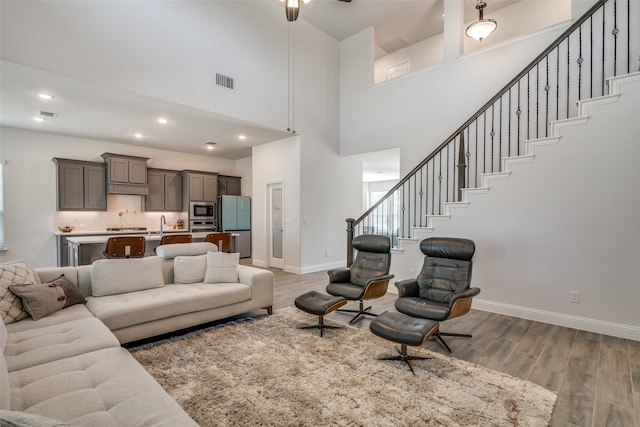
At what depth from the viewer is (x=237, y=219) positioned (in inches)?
344

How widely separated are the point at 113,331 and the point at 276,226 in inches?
182

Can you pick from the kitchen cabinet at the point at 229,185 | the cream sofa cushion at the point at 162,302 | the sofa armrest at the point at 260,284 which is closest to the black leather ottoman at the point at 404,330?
the sofa armrest at the point at 260,284

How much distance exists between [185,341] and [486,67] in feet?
20.5

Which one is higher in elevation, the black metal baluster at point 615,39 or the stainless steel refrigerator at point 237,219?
the black metal baluster at point 615,39

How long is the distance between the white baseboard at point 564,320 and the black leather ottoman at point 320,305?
217 centimetres

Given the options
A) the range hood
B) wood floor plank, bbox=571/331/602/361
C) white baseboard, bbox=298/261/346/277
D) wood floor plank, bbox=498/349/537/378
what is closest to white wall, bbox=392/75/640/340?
wood floor plank, bbox=571/331/602/361

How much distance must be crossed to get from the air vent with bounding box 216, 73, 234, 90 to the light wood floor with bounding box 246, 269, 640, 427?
4280mm

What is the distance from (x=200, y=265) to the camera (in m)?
3.86

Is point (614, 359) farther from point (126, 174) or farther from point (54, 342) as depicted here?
point (126, 174)

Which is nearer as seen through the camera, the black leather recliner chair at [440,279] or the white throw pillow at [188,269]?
the black leather recliner chair at [440,279]

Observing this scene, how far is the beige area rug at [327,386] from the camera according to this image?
1965 millimetres

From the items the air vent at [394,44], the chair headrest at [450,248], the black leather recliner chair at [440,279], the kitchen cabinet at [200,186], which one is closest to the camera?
the black leather recliner chair at [440,279]

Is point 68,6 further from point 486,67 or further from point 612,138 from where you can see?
point 612,138

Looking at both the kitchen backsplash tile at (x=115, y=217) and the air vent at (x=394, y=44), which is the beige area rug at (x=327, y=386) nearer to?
the kitchen backsplash tile at (x=115, y=217)
